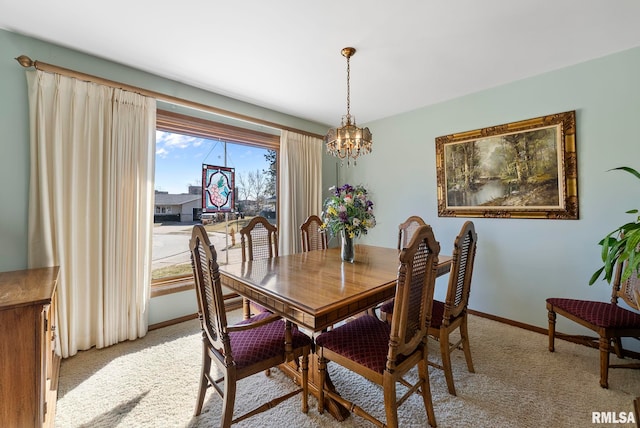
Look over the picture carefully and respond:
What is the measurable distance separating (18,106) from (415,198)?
405 cm

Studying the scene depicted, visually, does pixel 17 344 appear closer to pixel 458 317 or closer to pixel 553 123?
pixel 458 317

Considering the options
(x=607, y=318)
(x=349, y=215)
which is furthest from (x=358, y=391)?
(x=607, y=318)

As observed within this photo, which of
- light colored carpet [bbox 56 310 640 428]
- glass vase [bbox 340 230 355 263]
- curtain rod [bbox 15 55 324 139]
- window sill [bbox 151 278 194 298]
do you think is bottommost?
light colored carpet [bbox 56 310 640 428]

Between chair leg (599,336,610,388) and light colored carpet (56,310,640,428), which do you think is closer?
light colored carpet (56,310,640,428)

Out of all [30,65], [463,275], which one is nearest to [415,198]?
[463,275]

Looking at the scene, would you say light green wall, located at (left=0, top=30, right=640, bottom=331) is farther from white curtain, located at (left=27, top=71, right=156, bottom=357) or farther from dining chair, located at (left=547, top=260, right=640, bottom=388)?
dining chair, located at (left=547, top=260, right=640, bottom=388)

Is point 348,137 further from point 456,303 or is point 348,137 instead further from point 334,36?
point 456,303

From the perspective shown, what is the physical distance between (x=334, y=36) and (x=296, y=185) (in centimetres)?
211

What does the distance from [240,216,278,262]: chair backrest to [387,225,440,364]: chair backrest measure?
5.17ft

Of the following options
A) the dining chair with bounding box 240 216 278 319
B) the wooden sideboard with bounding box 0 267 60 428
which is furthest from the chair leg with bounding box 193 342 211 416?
the dining chair with bounding box 240 216 278 319

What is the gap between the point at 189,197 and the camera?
10.4ft

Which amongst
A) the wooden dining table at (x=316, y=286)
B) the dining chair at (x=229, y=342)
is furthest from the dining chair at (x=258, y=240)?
the dining chair at (x=229, y=342)

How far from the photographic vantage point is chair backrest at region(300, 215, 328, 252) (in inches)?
118

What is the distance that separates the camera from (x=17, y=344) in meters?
1.35
